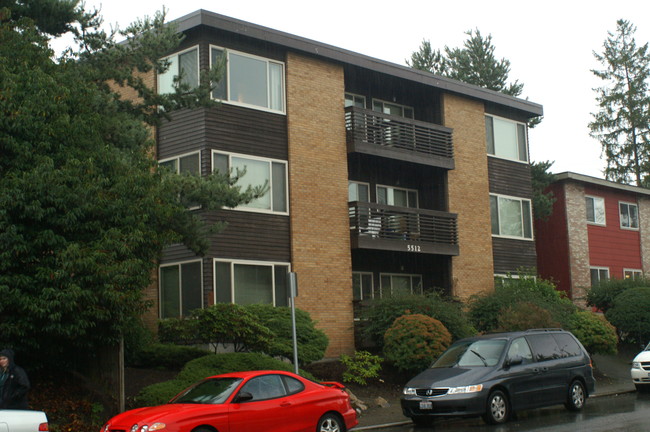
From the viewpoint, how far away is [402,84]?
27.6 meters

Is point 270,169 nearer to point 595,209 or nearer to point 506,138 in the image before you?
point 506,138

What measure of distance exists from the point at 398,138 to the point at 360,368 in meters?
8.75

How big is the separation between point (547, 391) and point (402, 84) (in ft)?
46.8

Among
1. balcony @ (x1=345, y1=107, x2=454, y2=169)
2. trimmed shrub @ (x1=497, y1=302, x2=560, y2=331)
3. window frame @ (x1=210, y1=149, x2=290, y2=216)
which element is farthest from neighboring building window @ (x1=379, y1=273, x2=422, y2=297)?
window frame @ (x1=210, y1=149, x2=290, y2=216)

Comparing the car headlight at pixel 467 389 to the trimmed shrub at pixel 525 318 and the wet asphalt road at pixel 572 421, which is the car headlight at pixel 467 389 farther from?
the trimmed shrub at pixel 525 318

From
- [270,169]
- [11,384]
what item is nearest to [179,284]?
[270,169]

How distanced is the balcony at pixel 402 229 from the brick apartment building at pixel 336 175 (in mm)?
45

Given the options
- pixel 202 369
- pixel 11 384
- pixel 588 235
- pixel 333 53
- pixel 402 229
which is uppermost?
pixel 333 53

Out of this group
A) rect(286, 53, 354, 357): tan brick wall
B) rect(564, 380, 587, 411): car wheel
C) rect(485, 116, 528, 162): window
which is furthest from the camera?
rect(485, 116, 528, 162): window

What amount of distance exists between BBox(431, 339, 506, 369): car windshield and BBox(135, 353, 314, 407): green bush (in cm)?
340

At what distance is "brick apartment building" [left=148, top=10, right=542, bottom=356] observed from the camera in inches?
851

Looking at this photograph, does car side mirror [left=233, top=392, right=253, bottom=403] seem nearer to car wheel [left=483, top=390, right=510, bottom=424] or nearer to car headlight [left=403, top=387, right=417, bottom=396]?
car headlight [left=403, top=387, right=417, bottom=396]

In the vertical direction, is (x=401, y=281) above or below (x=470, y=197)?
below

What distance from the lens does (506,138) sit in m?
30.4
